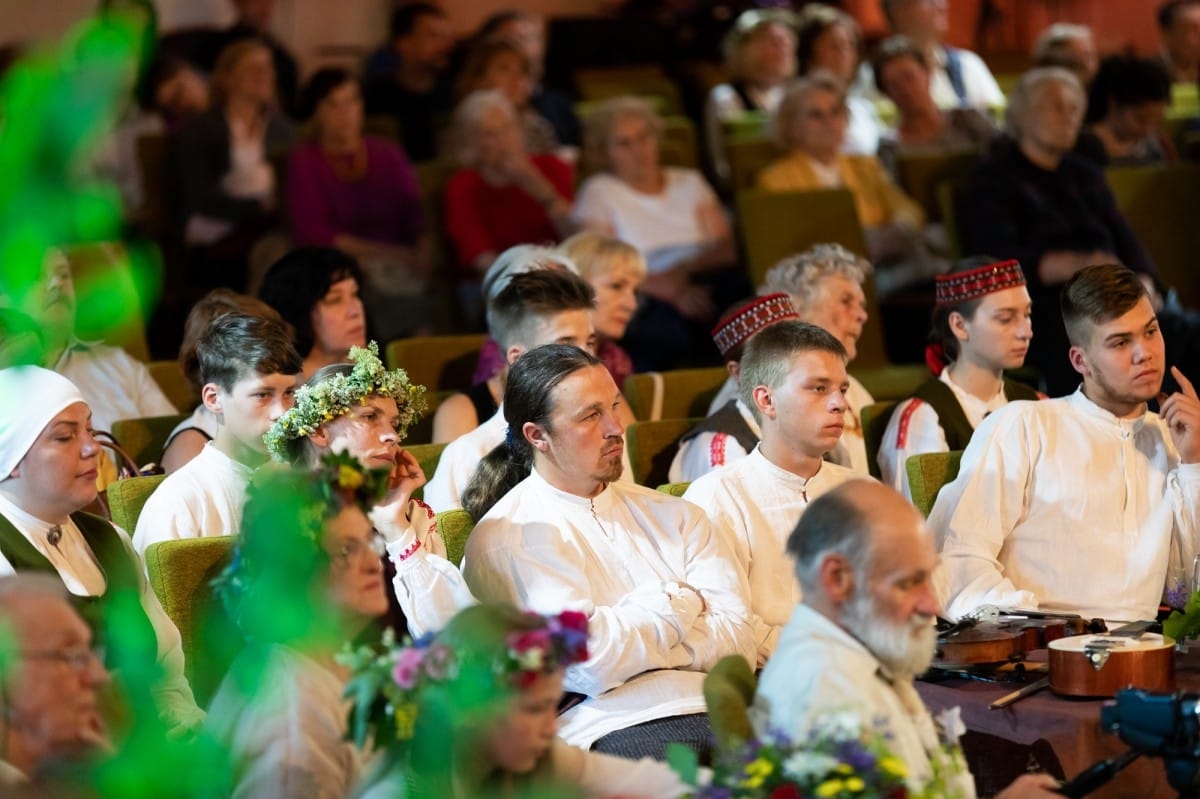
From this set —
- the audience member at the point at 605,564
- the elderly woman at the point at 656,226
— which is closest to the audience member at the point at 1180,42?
the elderly woman at the point at 656,226

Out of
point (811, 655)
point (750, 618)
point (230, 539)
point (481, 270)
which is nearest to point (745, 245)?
point (481, 270)

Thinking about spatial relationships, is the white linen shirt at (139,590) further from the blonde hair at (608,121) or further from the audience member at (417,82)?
the audience member at (417,82)

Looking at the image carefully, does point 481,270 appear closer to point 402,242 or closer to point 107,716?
point 402,242

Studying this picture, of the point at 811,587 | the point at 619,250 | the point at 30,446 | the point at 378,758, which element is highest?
the point at 619,250

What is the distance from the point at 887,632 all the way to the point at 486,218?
4.71 meters

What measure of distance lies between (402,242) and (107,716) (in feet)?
15.5

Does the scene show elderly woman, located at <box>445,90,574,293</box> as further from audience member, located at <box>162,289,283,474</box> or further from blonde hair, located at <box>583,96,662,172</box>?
A: audience member, located at <box>162,289,283,474</box>

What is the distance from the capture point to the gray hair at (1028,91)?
288 inches

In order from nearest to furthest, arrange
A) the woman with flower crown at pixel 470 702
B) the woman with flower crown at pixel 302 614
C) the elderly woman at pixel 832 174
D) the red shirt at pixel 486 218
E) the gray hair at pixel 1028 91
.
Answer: the woman with flower crown at pixel 470 702 → the woman with flower crown at pixel 302 614 → the gray hair at pixel 1028 91 → the red shirt at pixel 486 218 → the elderly woman at pixel 832 174

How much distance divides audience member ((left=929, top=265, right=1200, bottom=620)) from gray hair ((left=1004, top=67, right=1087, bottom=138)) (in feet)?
9.50

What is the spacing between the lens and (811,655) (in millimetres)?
3025

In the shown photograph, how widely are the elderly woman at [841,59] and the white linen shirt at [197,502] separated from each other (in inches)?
199

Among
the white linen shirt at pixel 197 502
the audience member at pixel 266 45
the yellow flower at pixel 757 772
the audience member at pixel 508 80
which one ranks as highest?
the audience member at pixel 266 45

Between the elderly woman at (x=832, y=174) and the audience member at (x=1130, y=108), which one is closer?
the elderly woman at (x=832, y=174)
